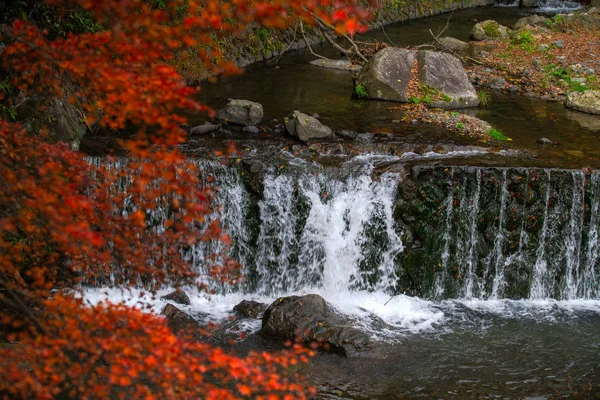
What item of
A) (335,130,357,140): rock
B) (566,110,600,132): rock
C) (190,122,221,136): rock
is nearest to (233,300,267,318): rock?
(190,122,221,136): rock

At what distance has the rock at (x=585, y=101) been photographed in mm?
12914

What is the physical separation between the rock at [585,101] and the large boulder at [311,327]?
789 cm

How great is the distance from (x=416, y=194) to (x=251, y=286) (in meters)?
2.81

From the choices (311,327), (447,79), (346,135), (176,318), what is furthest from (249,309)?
(447,79)

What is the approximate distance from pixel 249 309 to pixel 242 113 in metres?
3.88

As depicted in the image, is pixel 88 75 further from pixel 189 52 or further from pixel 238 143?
pixel 189 52

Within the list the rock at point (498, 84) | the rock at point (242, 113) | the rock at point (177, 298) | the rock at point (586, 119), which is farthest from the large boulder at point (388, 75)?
the rock at point (177, 298)

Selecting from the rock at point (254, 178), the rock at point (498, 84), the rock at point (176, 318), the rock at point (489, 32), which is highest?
the rock at point (489, 32)

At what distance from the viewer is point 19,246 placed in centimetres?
762

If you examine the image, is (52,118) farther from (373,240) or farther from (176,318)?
(373,240)

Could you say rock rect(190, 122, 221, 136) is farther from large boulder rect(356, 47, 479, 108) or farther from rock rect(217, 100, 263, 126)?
large boulder rect(356, 47, 479, 108)

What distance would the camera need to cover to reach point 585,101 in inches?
515

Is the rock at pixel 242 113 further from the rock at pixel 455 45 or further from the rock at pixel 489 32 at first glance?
the rock at pixel 489 32

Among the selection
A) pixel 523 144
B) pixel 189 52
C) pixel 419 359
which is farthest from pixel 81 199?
pixel 189 52
